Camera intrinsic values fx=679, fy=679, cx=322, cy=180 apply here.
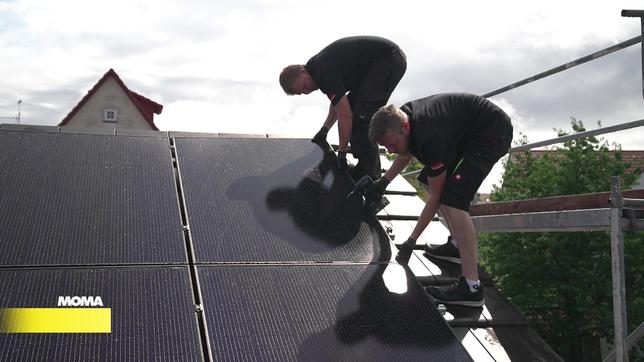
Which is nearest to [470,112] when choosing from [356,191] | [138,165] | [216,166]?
[356,191]

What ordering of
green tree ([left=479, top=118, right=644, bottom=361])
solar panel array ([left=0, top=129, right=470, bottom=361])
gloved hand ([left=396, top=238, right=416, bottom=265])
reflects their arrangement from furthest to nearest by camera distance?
green tree ([left=479, top=118, right=644, bottom=361]), gloved hand ([left=396, top=238, right=416, bottom=265]), solar panel array ([left=0, top=129, right=470, bottom=361])

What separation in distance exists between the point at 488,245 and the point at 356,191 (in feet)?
63.0

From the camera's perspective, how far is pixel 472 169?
4.48 meters

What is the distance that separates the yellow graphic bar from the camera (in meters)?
3.24

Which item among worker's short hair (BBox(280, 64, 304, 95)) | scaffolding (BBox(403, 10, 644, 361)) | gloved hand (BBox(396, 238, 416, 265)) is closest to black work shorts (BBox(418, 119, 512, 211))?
Answer: gloved hand (BBox(396, 238, 416, 265))

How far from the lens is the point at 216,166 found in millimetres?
5297

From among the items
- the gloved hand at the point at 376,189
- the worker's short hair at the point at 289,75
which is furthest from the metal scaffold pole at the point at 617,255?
the worker's short hair at the point at 289,75

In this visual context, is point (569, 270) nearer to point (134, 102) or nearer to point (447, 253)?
point (447, 253)

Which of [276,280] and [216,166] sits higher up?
[216,166]

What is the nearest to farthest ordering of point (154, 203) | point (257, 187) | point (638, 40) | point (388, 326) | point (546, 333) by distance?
point (388, 326)
point (154, 203)
point (257, 187)
point (638, 40)
point (546, 333)

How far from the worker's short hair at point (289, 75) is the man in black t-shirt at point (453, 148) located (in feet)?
3.88

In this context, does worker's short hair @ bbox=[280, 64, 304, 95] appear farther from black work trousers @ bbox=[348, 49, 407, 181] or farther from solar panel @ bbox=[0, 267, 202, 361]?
solar panel @ bbox=[0, 267, 202, 361]

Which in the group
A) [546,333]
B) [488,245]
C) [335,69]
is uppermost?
[335,69]

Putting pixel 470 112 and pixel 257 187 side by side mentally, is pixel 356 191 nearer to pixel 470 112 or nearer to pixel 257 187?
pixel 257 187
